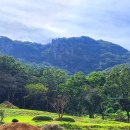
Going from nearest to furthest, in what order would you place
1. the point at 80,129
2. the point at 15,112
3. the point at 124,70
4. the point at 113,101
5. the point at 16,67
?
the point at 80,129
the point at 15,112
the point at 124,70
the point at 113,101
the point at 16,67

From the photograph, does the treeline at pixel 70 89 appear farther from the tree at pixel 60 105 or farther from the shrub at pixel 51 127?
the shrub at pixel 51 127

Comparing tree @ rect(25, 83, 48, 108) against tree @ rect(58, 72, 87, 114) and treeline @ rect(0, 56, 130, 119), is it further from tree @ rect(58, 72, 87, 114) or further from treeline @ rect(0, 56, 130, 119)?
tree @ rect(58, 72, 87, 114)

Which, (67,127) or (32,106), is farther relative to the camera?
(32,106)

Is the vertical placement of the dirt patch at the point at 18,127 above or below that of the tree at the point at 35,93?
below

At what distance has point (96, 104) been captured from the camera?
99812 millimetres

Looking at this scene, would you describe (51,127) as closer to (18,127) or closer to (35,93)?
(18,127)

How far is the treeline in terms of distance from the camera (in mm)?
98625

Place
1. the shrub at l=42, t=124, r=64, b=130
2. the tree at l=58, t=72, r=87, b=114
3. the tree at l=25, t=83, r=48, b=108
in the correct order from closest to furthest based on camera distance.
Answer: the shrub at l=42, t=124, r=64, b=130 < the tree at l=58, t=72, r=87, b=114 < the tree at l=25, t=83, r=48, b=108

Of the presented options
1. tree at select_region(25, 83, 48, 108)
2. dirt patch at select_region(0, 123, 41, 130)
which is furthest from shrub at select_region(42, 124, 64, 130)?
tree at select_region(25, 83, 48, 108)

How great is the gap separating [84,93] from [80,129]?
4008 centimetres

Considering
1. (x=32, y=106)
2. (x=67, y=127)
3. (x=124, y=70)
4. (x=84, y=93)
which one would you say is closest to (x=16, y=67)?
(x=32, y=106)

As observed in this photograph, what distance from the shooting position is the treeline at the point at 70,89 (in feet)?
324

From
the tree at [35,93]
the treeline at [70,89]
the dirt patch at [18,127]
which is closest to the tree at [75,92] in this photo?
the treeline at [70,89]

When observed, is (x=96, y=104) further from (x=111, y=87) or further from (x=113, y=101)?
(x=113, y=101)
